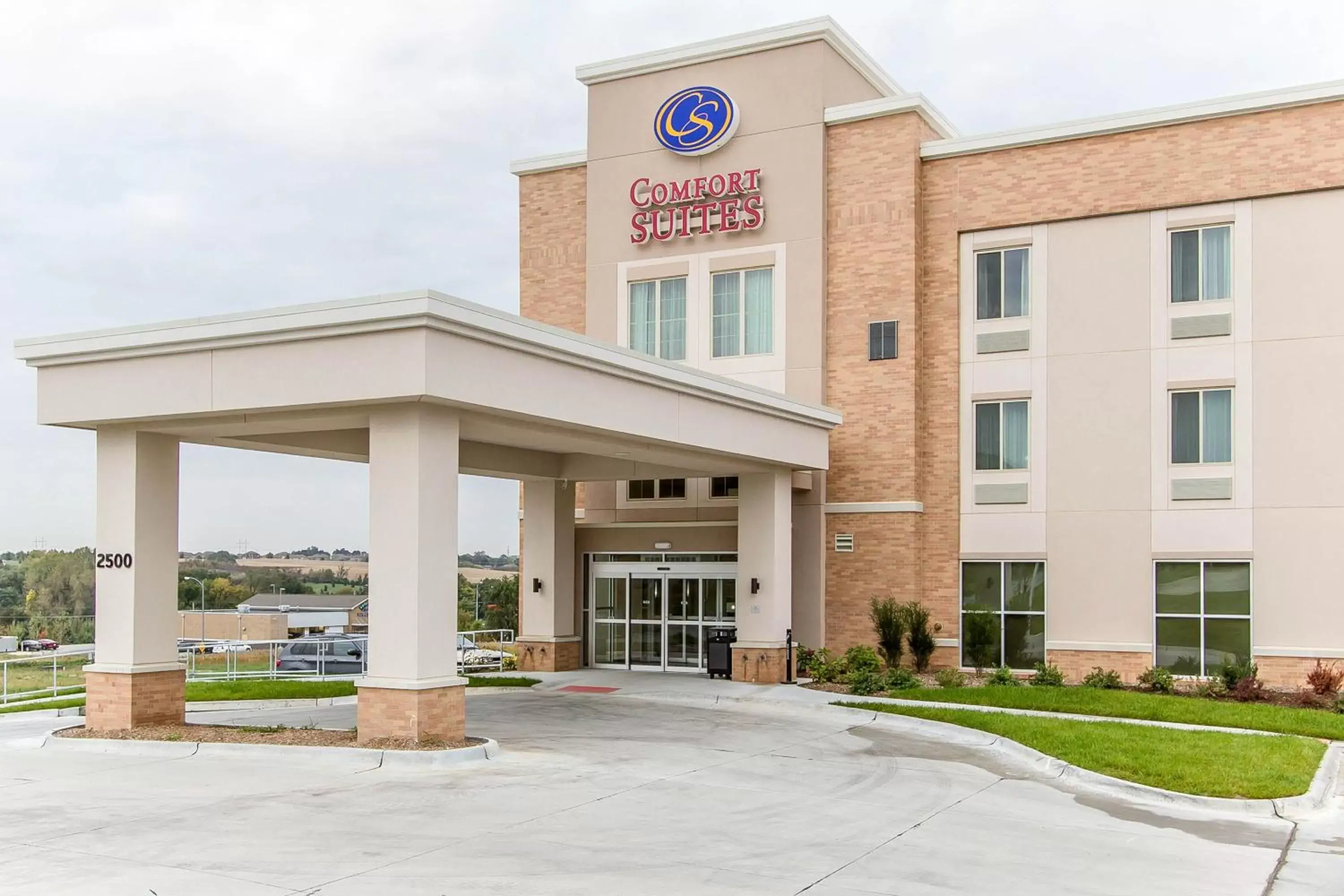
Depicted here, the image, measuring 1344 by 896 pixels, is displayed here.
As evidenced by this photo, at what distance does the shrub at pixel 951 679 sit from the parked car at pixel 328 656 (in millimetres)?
17760

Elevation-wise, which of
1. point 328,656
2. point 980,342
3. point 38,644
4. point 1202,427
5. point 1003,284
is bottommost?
point 38,644

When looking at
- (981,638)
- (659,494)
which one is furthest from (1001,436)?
(659,494)

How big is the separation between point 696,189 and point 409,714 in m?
17.9

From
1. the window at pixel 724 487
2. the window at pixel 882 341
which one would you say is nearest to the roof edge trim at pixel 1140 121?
the window at pixel 882 341

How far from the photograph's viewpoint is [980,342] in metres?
29.1

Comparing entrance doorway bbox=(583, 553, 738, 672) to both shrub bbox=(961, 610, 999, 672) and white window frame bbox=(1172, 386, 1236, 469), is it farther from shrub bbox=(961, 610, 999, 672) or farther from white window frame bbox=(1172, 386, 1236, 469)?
white window frame bbox=(1172, 386, 1236, 469)

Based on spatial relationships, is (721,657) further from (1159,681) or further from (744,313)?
(1159,681)

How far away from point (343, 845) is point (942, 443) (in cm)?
2008

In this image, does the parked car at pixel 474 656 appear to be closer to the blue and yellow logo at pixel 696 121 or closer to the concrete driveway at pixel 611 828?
the blue and yellow logo at pixel 696 121

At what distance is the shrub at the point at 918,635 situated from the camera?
27594mm

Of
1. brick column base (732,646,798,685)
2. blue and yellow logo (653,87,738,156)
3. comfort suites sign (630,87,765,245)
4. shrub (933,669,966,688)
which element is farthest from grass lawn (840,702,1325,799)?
blue and yellow logo (653,87,738,156)

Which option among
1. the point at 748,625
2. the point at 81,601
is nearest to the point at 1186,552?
the point at 748,625

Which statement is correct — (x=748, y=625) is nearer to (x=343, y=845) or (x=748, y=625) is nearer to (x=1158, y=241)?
(x=1158, y=241)

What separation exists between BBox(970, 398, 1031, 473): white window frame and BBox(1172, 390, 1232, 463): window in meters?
2.98
